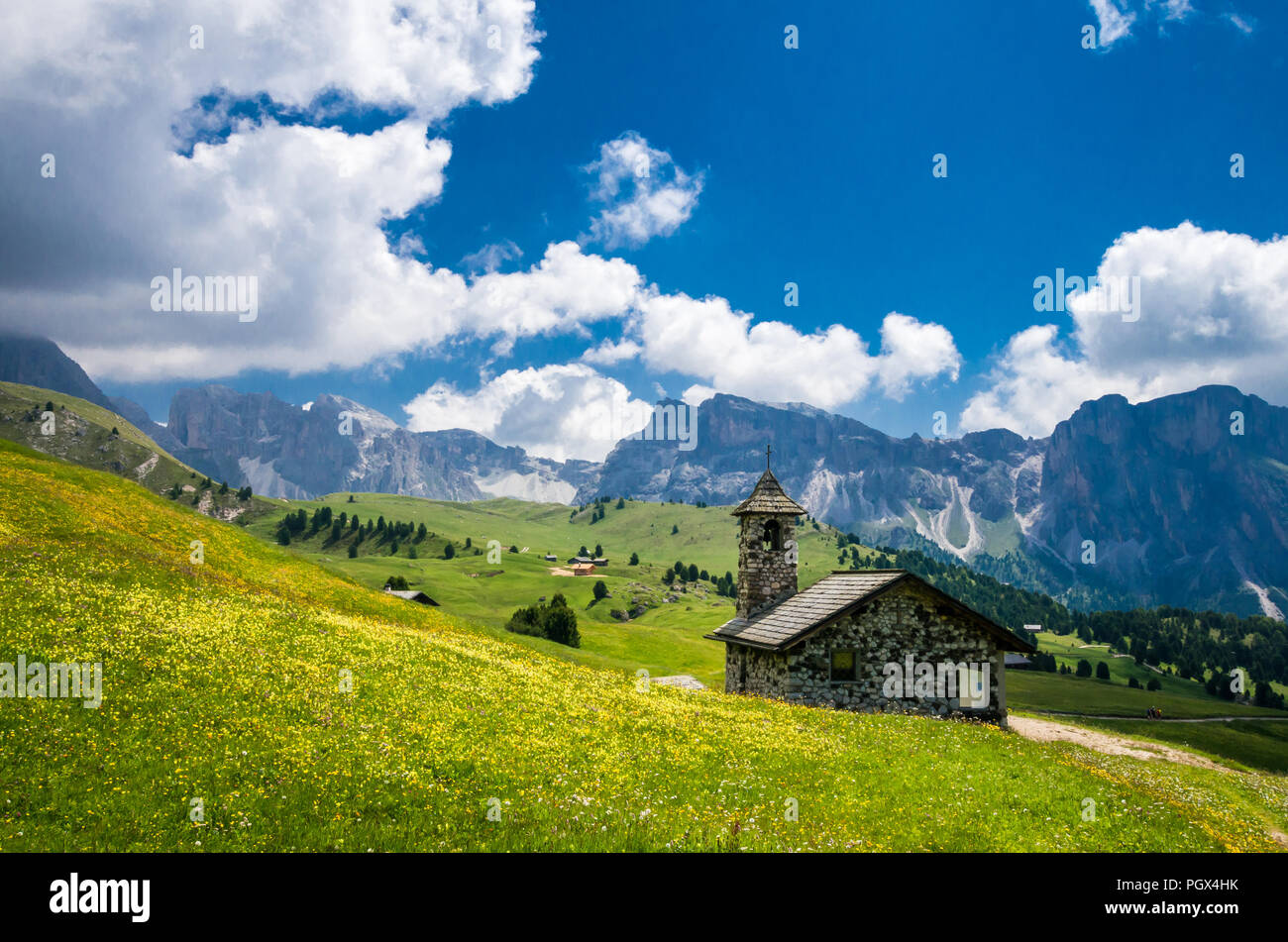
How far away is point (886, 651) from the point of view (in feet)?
108

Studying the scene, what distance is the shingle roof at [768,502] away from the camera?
130 feet

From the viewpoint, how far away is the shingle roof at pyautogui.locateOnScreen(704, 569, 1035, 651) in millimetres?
32156

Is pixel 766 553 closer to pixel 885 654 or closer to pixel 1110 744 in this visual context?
pixel 885 654

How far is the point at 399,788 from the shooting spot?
46.2 feet

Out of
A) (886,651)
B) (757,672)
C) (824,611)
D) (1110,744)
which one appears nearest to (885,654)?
(886,651)

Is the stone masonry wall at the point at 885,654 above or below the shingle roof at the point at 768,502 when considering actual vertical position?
below

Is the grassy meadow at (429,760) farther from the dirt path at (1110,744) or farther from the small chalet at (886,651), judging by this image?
the dirt path at (1110,744)

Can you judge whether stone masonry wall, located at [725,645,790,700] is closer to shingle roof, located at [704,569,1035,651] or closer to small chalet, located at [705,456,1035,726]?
small chalet, located at [705,456,1035,726]

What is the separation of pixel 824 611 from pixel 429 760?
71.0 feet

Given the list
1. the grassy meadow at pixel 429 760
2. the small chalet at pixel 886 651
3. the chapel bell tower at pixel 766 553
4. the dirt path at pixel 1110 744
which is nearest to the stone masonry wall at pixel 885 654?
the small chalet at pixel 886 651

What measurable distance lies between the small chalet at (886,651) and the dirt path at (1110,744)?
1291 cm
